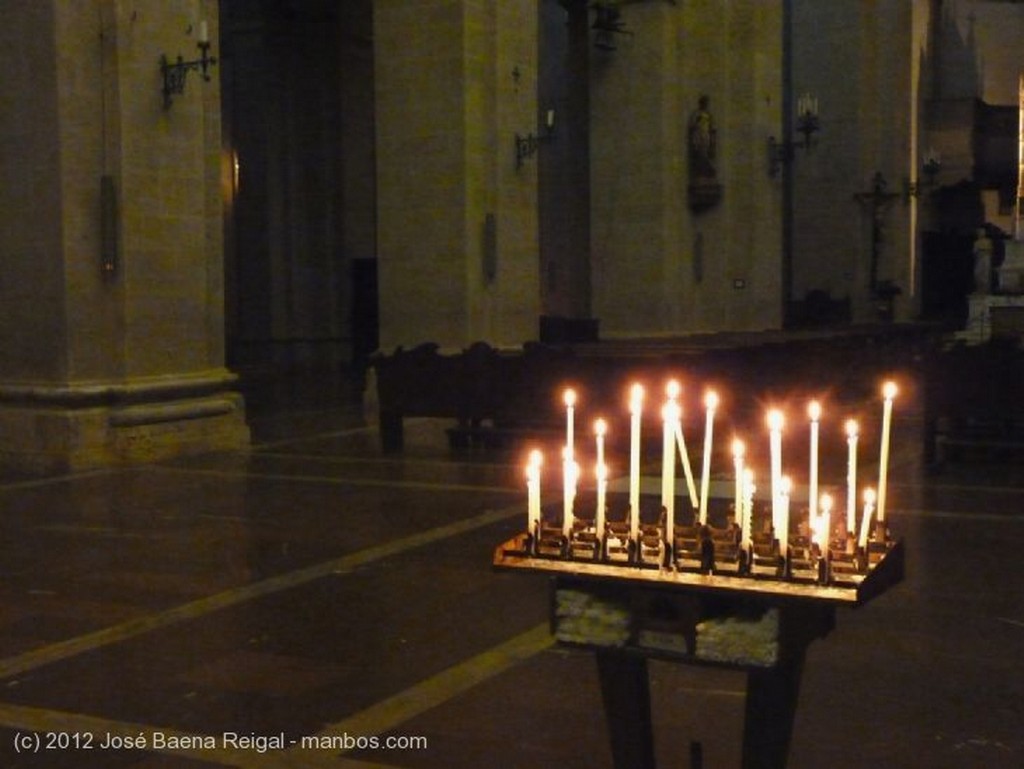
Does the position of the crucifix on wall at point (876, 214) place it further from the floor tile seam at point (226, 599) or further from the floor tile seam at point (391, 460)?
the floor tile seam at point (226, 599)

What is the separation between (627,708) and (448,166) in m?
13.6

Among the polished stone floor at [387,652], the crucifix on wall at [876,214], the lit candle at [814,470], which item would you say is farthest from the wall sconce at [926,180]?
the lit candle at [814,470]

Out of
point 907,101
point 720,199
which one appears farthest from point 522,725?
point 907,101

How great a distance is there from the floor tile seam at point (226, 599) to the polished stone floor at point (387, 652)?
0.07ft

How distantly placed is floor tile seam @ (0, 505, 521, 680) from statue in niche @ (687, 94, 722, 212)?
14.3 meters

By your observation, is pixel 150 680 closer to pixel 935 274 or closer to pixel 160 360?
pixel 160 360

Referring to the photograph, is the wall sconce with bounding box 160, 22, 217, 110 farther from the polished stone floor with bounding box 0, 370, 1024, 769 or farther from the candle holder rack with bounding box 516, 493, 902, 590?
the candle holder rack with bounding box 516, 493, 902, 590

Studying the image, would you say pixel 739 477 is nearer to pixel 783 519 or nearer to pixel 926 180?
pixel 783 519

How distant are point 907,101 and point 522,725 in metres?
30.6

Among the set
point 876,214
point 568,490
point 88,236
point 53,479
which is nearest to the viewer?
point 568,490

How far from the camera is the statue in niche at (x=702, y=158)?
73.9ft

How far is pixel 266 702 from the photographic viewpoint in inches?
200

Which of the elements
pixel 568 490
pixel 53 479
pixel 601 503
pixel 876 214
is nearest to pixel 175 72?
pixel 53 479

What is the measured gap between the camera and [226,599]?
270 inches
